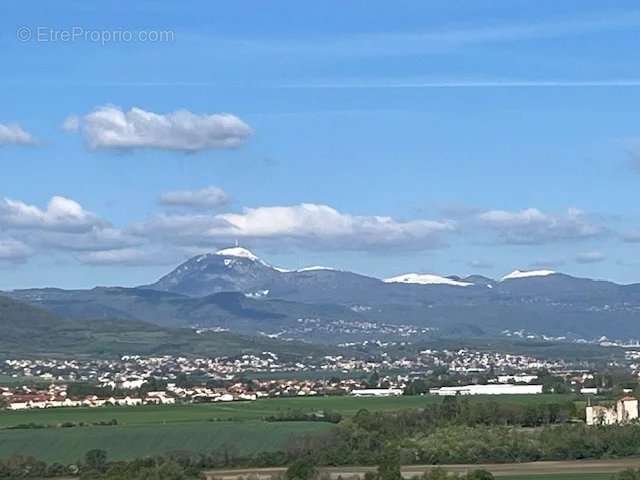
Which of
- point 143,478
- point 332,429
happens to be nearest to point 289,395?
point 332,429

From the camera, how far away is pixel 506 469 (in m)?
62.3

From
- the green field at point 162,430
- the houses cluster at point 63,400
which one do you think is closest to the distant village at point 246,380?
the houses cluster at point 63,400

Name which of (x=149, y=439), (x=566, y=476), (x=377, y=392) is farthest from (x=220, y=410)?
(x=566, y=476)

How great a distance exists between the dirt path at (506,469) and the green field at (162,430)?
27.0ft

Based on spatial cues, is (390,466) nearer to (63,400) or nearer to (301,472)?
(301,472)

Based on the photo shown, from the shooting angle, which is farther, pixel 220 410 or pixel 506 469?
pixel 220 410

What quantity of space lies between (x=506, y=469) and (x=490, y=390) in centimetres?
5883

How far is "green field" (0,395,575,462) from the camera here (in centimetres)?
7175

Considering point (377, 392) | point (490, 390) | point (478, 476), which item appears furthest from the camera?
point (377, 392)

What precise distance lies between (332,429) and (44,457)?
12746 millimetres

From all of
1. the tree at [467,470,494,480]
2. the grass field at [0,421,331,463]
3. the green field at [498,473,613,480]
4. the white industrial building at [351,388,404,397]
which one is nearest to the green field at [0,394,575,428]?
the white industrial building at [351,388,404,397]

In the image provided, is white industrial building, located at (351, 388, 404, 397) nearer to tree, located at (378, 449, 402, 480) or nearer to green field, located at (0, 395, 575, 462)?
green field, located at (0, 395, 575, 462)

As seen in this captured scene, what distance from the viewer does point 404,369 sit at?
7146 inches

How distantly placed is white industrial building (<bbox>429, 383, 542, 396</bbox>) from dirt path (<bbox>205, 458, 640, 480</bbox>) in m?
46.7
